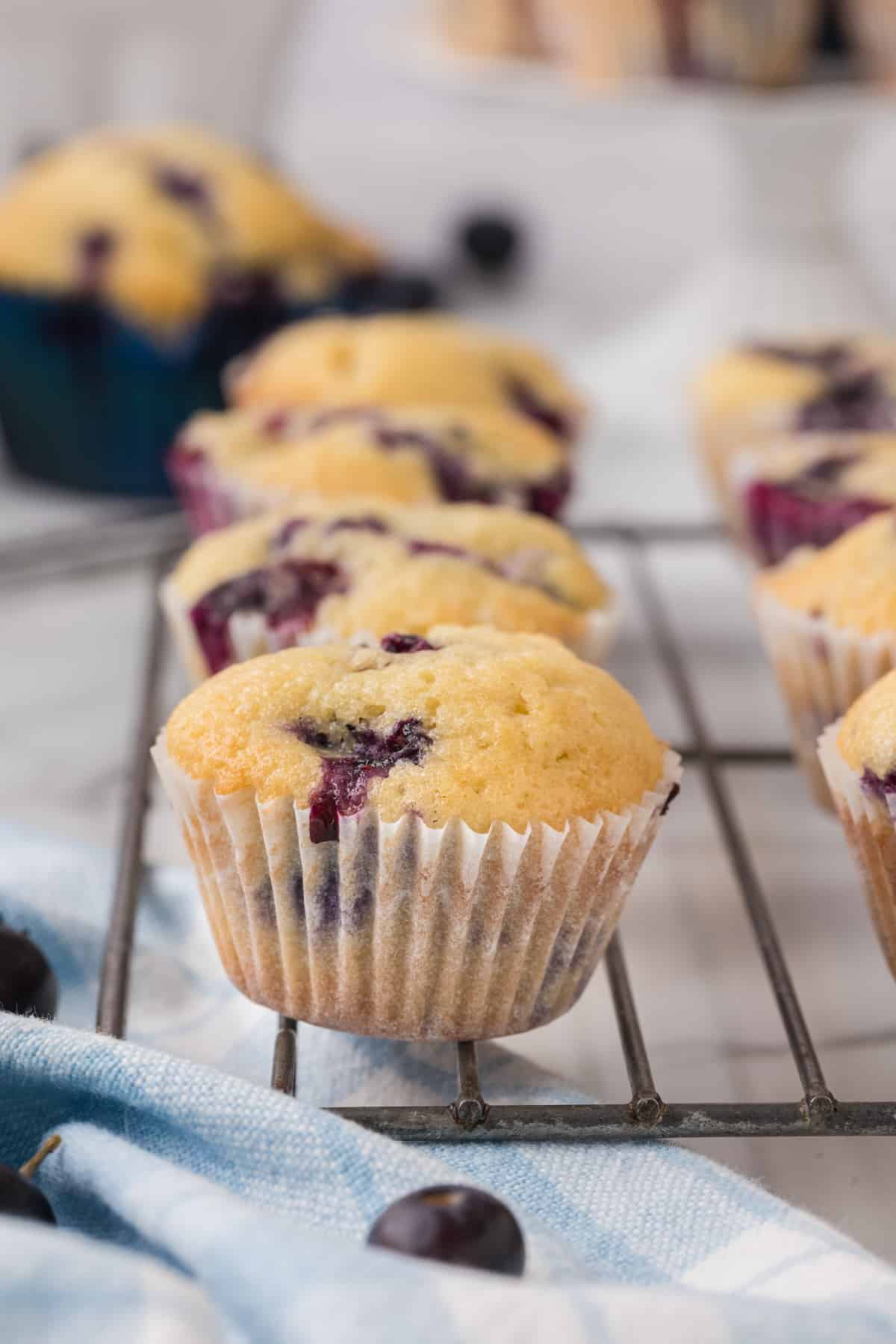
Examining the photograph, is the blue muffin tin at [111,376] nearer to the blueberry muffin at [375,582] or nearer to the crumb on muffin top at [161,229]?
the crumb on muffin top at [161,229]

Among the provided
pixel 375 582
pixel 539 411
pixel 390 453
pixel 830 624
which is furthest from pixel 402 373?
pixel 830 624

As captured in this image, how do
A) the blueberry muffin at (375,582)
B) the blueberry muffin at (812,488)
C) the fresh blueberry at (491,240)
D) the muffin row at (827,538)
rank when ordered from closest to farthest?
the muffin row at (827,538)
the blueberry muffin at (375,582)
the blueberry muffin at (812,488)
the fresh blueberry at (491,240)

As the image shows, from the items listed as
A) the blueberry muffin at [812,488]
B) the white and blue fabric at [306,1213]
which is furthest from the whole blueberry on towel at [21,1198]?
the blueberry muffin at [812,488]

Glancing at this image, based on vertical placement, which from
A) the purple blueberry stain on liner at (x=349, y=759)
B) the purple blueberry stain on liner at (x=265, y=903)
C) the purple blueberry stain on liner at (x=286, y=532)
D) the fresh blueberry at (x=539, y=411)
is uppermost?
the purple blueberry stain on liner at (x=349, y=759)

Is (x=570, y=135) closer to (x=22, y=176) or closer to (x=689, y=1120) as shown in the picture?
(x=22, y=176)

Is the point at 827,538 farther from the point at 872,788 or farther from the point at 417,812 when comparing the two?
the point at 417,812

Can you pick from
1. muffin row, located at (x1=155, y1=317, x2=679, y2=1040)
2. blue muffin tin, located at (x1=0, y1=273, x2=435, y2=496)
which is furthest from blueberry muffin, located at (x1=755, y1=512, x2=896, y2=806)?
blue muffin tin, located at (x1=0, y1=273, x2=435, y2=496)
